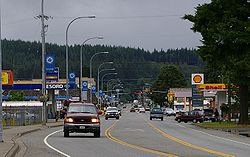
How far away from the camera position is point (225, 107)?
68812mm

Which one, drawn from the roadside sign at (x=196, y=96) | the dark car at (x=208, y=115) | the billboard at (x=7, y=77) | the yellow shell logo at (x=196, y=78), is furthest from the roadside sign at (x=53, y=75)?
the yellow shell logo at (x=196, y=78)

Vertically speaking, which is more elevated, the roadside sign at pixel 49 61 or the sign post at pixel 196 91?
the roadside sign at pixel 49 61

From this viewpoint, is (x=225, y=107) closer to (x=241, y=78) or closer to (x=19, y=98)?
(x=241, y=78)

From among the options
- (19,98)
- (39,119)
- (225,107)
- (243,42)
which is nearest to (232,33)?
(243,42)

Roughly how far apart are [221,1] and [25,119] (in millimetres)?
21448

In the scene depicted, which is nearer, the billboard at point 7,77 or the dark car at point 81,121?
the dark car at point 81,121

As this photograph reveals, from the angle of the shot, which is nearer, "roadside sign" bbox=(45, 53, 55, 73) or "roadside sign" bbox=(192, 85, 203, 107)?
"roadside sign" bbox=(45, 53, 55, 73)

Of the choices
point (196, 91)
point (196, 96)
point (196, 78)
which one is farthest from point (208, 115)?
point (196, 78)

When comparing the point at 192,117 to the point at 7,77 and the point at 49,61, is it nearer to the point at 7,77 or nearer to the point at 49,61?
the point at 49,61

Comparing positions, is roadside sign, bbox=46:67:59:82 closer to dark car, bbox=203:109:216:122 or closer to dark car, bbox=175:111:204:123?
dark car, bbox=175:111:204:123

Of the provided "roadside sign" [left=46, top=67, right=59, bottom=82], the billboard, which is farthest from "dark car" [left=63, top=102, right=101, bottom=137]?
"roadside sign" [left=46, top=67, right=59, bottom=82]

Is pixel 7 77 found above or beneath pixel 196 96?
above

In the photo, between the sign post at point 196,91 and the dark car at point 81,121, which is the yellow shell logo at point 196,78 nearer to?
the sign post at point 196,91

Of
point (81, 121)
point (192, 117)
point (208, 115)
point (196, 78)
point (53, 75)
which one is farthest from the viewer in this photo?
point (196, 78)
